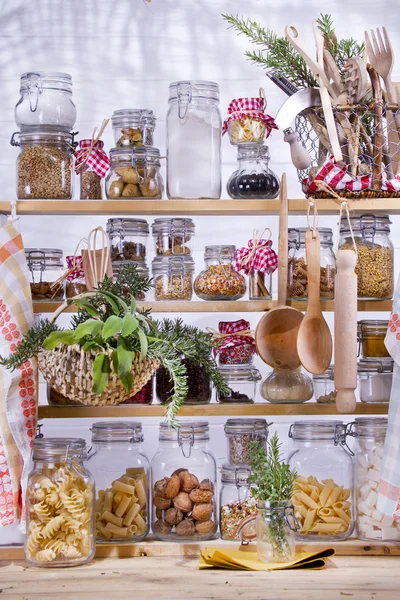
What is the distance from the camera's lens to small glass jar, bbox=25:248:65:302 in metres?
1.79

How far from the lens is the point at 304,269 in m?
1.79

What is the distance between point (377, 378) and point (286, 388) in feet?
0.64

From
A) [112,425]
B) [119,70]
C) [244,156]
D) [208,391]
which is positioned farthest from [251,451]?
[119,70]

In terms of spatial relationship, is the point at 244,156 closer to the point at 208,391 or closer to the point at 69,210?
the point at 69,210

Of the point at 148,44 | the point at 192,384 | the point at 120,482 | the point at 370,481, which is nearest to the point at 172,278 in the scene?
the point at 192,384

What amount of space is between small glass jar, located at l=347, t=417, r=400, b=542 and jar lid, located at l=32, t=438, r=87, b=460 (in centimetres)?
57

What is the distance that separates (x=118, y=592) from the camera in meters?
1.46

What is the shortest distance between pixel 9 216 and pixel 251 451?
686 millimetres

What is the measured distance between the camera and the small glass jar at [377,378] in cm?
178

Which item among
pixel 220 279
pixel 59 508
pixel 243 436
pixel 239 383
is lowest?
pixel 59 508

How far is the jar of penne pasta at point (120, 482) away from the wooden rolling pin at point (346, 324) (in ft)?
1.44

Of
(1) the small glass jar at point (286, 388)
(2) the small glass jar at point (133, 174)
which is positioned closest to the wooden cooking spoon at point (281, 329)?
(1) the small glass jar at point (286, 388)

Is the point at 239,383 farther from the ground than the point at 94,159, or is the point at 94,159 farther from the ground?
the point at 94,159

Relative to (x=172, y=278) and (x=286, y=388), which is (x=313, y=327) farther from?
(x=172, y=278)
